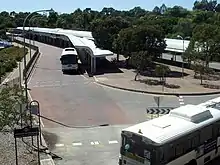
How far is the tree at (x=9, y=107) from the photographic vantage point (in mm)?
19312

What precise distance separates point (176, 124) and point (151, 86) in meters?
21.7

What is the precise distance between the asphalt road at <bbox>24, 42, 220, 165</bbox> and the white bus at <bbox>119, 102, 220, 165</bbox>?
373 cm

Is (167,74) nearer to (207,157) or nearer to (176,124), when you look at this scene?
(207,157)

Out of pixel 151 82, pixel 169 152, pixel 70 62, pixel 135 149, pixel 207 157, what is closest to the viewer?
pixel 169 152

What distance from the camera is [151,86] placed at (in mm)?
36469

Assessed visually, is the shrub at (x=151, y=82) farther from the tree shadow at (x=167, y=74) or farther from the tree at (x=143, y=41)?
the tree at (x=143, y=41)

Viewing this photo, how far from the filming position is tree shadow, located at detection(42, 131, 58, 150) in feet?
65.5

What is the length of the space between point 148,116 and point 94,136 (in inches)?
225

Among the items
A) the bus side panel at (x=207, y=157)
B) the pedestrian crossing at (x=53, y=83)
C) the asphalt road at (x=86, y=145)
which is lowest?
the asphalt road at (x=86, y=145)

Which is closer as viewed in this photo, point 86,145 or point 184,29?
point 86,145

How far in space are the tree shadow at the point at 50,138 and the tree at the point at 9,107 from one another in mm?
1986

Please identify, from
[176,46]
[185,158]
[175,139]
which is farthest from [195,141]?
[176,46]

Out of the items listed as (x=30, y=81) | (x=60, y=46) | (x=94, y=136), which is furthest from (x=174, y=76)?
(x=60, y=46)

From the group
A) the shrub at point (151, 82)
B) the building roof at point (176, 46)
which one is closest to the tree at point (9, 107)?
the shrub at point (151, 82)
